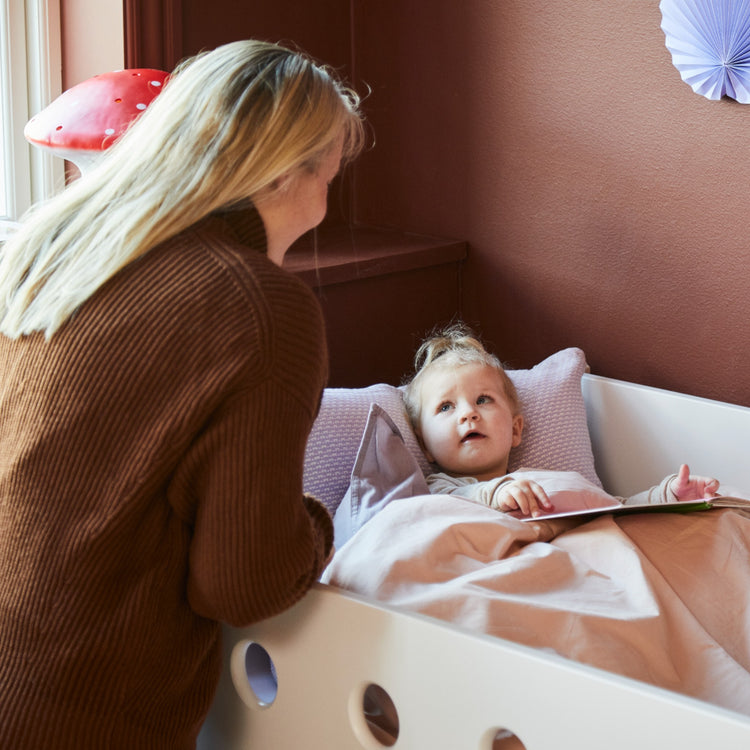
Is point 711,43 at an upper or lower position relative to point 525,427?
upper

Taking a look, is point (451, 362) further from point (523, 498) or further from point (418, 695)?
point (418, 695)

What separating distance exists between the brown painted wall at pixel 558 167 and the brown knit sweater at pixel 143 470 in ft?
3.44

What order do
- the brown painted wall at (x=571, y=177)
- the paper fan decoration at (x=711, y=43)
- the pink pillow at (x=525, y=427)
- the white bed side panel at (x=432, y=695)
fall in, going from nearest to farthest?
the white bed side panel at (x=432, y=695) → the pink pillow at (x=525, y=427) → the paper fan decoration at (x=711, y=43) → the brown painted wall at (x=571, y=177)

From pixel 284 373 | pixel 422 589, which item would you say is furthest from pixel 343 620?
pixel 284 373

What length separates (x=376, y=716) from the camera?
3.94 ft

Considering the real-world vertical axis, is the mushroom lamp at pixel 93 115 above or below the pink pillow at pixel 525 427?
above

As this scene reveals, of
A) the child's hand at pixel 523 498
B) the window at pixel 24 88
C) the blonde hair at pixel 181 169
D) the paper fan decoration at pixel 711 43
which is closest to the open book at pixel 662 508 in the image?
the child's hand at pixel 523 498

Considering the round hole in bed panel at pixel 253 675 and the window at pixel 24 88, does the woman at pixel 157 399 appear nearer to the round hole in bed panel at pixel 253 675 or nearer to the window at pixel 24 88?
the round hole in bed panel at pixel 253 675

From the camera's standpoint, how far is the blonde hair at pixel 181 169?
96cm

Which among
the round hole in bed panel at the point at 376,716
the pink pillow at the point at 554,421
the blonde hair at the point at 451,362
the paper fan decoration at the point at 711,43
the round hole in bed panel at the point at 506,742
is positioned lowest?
the round hole in bed panel at the point at 376,716

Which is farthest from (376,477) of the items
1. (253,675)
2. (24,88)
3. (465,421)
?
(24,88)

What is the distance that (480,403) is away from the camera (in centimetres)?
164

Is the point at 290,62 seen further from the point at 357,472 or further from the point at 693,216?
the point at 693,216

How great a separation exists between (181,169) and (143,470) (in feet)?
0.92
